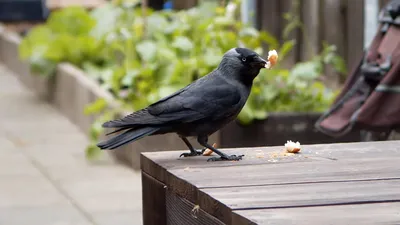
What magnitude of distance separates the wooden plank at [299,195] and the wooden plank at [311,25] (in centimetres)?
591

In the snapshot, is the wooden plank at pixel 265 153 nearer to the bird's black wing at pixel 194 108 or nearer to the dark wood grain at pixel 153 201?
the dark wood grain at pixel 153 201

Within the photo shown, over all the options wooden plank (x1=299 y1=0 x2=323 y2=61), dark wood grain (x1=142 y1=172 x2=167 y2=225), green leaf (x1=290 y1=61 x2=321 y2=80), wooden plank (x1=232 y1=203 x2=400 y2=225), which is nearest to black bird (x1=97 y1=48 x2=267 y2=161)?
dark wood grain (x1=142 y1=172 x2=167 y2=225)

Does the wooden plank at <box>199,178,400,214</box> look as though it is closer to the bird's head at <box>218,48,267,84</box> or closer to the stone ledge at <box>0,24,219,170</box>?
the bird's head at <box>218,48,267,84</box>

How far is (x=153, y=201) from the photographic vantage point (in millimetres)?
3543

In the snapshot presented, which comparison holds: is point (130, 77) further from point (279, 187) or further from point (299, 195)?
point (299, 195)

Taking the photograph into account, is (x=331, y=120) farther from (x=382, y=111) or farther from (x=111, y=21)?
(x=111, y=21)

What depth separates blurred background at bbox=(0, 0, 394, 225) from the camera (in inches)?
278

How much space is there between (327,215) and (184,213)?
896mm

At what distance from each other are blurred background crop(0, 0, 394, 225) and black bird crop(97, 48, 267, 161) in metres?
2.28

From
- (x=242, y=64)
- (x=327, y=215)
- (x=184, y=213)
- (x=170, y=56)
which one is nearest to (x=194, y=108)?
(x=242, y=64)

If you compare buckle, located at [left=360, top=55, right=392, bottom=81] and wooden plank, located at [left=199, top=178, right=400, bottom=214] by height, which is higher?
buckle, located at [left=360, top=55, right=392, bottom=81]

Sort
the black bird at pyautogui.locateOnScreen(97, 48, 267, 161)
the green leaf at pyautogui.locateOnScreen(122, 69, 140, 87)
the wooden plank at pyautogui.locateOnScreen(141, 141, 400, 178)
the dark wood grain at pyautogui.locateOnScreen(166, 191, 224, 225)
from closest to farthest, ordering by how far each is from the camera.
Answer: the dark wood grain at pyautogui.locateOnScreen(166, 191, 224, 225) → the wooden plank at pyautogui.locateOnScreen(141, 141, 400, 178) → the black bird at pyautogui.locateOnScreen(97, 48, 267, 161) → the green leaf at pyautogui.locateOnScreen(122, 69, 140, 87)

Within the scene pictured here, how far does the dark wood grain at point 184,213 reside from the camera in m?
2.93

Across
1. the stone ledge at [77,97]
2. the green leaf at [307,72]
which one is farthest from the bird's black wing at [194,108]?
the green leaf at [307,72]
